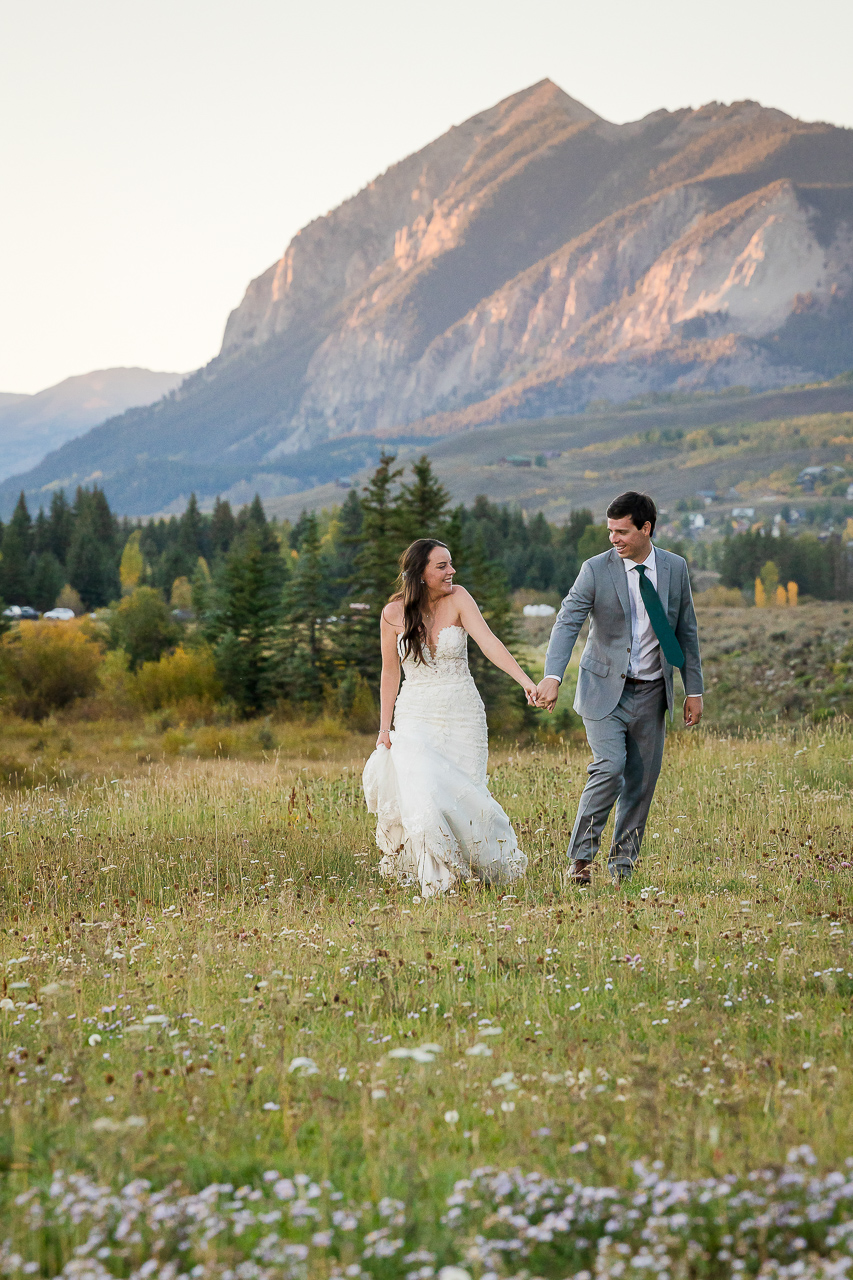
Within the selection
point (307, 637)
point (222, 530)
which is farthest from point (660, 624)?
point (222, 530)

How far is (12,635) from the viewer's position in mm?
56000

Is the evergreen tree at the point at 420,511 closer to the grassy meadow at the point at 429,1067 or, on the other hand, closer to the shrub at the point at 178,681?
the shrub at the point at 178,681

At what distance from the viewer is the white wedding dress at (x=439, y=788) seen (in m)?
8.46

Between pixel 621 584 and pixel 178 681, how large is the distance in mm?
47331

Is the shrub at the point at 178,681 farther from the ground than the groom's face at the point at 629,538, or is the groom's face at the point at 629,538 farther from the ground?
the groom's face at the point at 629,538

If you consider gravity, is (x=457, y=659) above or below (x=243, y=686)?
above

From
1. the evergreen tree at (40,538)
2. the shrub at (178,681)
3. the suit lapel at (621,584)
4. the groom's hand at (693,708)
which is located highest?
the evergreen tree at (40,538)

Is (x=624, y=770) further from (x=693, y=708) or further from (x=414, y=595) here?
(x=414, y=595)

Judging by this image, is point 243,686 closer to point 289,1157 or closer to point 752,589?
point 289,1157

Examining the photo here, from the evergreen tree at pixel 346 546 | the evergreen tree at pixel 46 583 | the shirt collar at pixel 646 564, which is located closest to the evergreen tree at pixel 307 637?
the shirt collar at pixel 646 564

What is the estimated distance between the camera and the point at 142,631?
6044 cm

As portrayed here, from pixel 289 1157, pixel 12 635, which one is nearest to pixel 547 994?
pixel 289 1157

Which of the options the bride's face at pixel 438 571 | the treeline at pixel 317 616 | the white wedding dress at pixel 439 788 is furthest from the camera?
the treeline at pixel 317 616

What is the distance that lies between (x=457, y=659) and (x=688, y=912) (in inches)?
122
